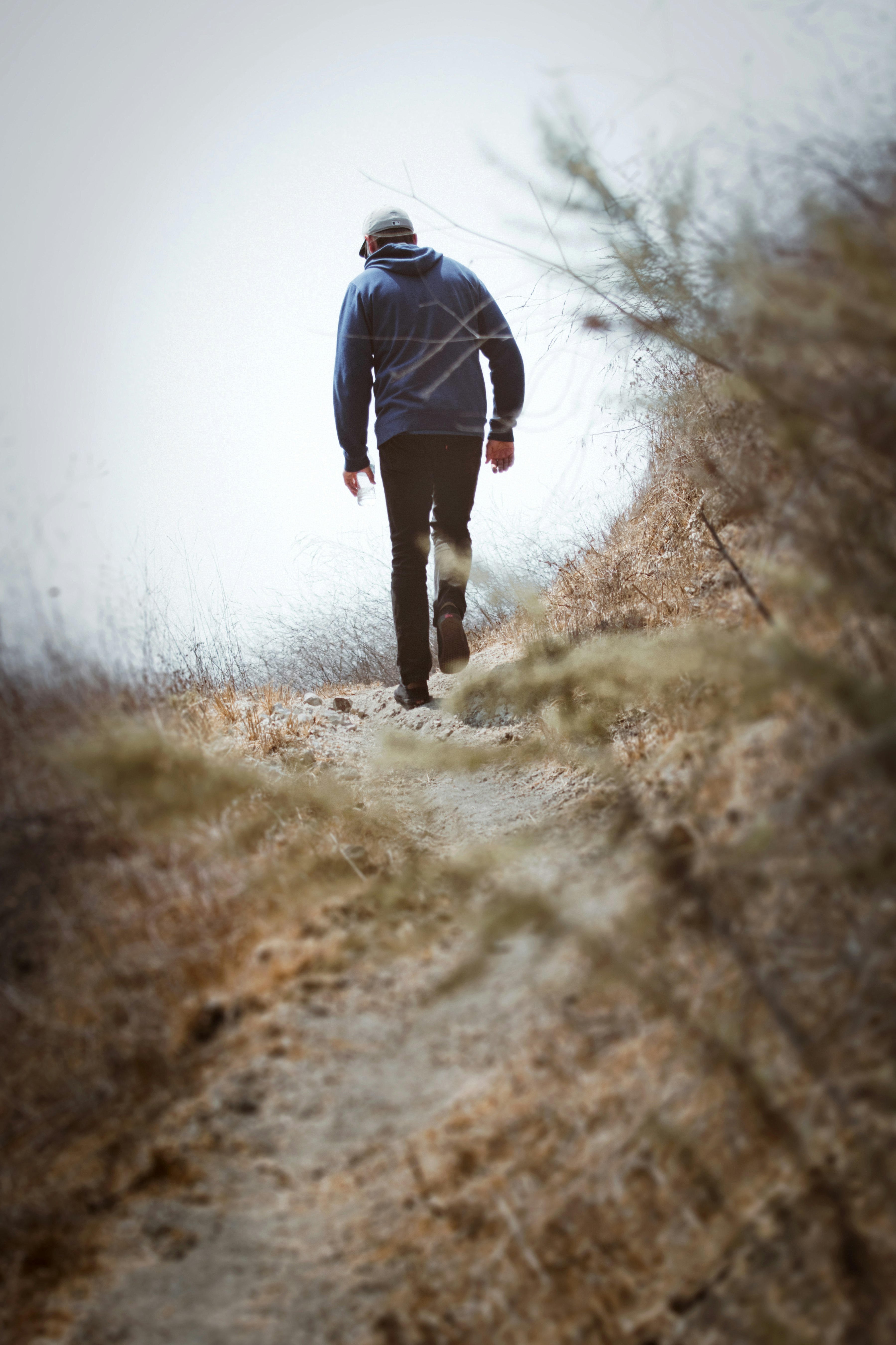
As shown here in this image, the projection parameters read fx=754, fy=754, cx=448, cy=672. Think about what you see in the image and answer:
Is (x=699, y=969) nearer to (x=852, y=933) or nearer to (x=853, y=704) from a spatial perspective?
(x=852, y=933)

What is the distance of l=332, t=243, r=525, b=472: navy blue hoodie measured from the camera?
355 centimetres

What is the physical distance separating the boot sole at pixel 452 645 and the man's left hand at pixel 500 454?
0.84 m

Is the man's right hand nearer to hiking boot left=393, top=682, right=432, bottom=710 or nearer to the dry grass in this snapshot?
hiking boot left=393, top=682, right=432, bottom=710

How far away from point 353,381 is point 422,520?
2.39 feet

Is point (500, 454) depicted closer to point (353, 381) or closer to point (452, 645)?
point (353, 381)

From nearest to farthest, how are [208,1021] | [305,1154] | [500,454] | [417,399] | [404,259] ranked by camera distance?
[305,1154] < [208,1021] < [417,399] < [404,259] < [500,454]

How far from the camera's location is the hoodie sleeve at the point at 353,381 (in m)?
3.58

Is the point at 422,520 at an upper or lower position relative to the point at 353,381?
lower

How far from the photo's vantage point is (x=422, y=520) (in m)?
3.71

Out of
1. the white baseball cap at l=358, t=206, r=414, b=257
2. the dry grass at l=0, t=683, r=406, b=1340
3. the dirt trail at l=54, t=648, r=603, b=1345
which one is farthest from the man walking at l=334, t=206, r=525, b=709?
the dirt trail at l=54, t=648, r=603, b=1345

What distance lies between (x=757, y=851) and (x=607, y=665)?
1712 millimetres

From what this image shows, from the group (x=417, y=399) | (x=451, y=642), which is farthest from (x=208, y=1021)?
(x=417, y=399)

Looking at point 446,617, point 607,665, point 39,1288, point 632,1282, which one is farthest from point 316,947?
point 446,617

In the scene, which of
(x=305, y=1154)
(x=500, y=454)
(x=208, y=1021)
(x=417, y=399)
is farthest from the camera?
(x=500, y=454)
